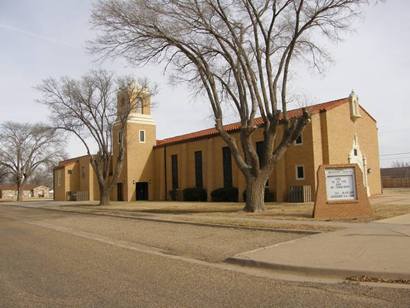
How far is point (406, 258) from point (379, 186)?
104ft

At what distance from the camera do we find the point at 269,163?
2211 centimetres

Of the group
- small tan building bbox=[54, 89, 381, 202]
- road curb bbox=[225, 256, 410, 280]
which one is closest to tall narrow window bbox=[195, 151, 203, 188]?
small tan building bbox=[54, 89, 381, 202]

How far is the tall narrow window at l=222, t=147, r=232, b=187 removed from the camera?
39.6 metres

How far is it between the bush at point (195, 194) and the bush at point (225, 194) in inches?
79.6

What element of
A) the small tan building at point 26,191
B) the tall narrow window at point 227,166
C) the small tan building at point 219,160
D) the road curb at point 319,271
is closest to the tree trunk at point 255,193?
the small tan building at point 219,160

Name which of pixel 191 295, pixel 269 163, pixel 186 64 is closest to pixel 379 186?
pixel 269 163

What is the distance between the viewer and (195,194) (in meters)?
41.9

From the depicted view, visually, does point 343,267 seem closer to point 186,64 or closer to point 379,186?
point 186,64

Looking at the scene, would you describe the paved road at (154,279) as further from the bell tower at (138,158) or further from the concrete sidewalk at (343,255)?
the bell tower at (138,158)

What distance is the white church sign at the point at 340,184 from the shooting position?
17.8 m

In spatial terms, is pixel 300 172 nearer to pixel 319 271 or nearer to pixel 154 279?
pixel 319 271

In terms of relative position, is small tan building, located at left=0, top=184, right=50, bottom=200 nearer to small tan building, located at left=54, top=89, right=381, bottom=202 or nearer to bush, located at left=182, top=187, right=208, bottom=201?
small tan building, located at left=54, top=89, right=381, bottom=202

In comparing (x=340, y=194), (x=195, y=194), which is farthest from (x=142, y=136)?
(x=340, y=194)

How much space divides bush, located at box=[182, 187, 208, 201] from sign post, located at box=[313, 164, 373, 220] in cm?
2391
